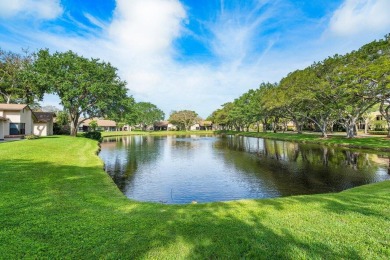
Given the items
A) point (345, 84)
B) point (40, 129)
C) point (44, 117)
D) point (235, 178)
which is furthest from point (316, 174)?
point (44, 117)

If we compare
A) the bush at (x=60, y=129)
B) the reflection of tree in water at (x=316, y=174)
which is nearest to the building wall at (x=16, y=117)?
the bush at (x=60, y=129)

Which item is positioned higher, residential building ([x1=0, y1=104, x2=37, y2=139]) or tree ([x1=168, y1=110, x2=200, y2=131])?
tree ([x1=168, y1=110, x2=200, y2=131])

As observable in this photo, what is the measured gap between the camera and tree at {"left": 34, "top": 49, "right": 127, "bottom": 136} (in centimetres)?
4128

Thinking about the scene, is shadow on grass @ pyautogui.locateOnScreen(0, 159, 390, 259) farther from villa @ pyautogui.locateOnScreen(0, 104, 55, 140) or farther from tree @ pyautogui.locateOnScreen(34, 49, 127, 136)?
tree @ pyautogui.locateOnScreen(34, 49, 127, 136)

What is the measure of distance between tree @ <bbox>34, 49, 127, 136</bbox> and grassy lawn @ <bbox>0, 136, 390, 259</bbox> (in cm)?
3622

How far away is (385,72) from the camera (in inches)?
1129

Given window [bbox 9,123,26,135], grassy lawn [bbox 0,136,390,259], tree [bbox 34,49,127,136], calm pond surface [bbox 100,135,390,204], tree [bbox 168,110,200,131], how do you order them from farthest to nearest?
tree [bbox 168,110,200,131], tree [bbox 34,49,127,136], window [bbox 9,123,26,135], calm pond surface [bbox 100,135,390,204], grassy lawn [bbox 0,136,390,259]

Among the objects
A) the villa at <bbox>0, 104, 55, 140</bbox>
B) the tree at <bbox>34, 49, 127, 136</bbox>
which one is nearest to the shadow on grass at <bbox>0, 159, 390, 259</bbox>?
the villa at <bbox>0, 104, 55, 140</bbox>

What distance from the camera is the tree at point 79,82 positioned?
1625 inches

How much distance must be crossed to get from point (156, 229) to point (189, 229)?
0.90 meters

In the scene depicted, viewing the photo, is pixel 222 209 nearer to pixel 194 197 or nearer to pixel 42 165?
pixel 194 197

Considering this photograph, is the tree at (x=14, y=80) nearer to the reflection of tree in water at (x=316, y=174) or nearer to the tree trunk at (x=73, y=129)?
the tree trunk at (x=73, y=129)

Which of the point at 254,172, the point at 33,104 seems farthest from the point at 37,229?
the point at 33,104

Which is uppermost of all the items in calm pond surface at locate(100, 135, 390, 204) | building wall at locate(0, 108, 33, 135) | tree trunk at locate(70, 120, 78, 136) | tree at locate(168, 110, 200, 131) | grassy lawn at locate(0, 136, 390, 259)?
tree at locate(168, 110, 200, 131)
